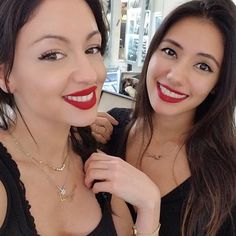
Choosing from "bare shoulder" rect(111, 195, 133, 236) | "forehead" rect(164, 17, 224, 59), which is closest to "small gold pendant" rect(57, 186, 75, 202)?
"bare shoulder" rect(111, 195, 133, 236)

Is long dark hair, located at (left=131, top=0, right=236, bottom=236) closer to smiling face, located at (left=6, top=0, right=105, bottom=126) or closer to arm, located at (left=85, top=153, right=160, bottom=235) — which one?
arm, located at (left=85, top=153, right=160, bottom=235)

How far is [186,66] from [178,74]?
1.6 inches

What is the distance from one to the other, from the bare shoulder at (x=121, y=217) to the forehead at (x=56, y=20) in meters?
0.51

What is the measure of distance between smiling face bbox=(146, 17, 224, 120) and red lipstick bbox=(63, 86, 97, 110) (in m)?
0.42

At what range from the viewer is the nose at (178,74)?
3.64 ft

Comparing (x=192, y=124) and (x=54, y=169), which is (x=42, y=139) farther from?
(x=192, y=124)

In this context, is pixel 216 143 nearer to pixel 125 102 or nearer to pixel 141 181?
pixel 141 181

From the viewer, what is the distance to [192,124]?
1280 mm

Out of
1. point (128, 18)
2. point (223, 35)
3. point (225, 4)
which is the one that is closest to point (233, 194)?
→ point (223, 35)

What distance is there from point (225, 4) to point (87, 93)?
64cm

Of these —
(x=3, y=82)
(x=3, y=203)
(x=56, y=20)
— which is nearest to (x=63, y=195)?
(x=3, y=203)

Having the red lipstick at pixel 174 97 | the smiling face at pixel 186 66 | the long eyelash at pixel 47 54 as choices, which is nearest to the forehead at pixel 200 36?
the smiling face at pixel 186 66

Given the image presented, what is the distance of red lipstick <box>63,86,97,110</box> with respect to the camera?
2.46ft

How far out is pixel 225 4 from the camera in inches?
43.7
